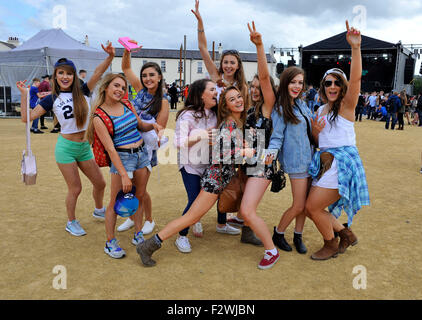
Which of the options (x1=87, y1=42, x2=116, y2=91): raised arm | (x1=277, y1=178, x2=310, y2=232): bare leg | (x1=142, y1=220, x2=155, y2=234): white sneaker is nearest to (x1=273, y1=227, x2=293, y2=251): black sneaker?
(x1=277, y1=178, x2=310, y2=232): bare leg

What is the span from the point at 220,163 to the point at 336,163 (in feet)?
3.48

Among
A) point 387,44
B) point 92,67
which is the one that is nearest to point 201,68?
point 387,44

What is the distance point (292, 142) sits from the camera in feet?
10.4

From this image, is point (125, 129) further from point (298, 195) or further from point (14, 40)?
point (14, 40)

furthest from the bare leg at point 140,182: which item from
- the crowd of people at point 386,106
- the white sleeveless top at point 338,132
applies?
the crowd of people at point 386,106

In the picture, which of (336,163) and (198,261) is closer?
(336,163)

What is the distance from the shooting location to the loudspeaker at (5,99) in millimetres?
16420

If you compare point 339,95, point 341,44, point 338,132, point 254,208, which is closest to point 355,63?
point 339,95
